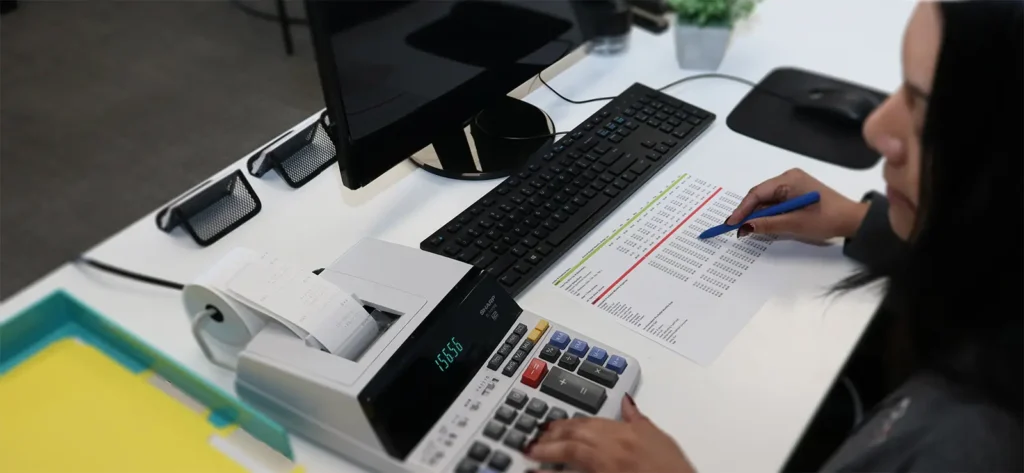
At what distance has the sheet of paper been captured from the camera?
2.14 feet

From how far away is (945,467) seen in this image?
631 millimetres

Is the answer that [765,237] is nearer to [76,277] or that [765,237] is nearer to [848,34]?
[848,34]

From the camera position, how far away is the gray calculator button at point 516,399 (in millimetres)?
658

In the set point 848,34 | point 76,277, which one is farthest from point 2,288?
point 848,34

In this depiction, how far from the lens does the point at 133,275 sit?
0.84 metres

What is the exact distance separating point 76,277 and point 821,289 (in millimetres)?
824

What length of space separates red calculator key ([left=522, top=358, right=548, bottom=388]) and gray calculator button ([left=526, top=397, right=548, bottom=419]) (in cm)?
2

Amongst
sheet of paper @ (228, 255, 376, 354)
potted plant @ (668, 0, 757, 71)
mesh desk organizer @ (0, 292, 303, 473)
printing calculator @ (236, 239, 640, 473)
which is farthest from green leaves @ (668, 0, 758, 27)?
mesh desk organizer @ (0, 292, 303, 473)

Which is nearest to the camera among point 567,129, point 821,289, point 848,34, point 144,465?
point 144,465

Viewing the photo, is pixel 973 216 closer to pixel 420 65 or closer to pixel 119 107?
pixel 420 65

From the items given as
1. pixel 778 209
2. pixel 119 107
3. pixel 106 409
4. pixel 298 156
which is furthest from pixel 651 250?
pixel 119 107

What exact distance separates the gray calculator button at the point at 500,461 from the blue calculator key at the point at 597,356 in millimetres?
127

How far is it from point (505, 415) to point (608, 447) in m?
0.09

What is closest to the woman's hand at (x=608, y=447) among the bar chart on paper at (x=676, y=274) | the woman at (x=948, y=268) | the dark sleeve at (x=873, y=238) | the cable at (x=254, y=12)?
the woman at (x=948, y=268)
